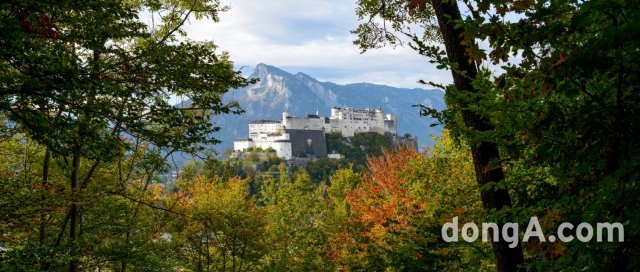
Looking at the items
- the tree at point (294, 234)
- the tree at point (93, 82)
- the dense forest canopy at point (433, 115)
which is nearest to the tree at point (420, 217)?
the dense forest canopy at point (433, 115)

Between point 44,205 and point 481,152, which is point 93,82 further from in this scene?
point 481,152

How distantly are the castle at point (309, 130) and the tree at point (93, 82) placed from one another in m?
101

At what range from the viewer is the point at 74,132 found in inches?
243

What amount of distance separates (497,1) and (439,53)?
Answer: 2.89ft

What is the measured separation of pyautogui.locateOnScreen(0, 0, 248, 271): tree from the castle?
3958 inches

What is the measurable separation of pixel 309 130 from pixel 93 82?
358 ft

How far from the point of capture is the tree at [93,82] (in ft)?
16.4

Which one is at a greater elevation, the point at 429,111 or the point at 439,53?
the point at 439,53

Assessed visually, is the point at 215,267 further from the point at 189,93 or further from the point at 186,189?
the point at 189,93

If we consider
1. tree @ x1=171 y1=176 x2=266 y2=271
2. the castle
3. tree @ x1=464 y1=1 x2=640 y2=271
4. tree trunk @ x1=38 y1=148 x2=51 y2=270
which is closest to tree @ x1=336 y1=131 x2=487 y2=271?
tree @ x1=464 y1=1 x2=640 y2=271

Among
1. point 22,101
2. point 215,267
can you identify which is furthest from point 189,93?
point 215,267

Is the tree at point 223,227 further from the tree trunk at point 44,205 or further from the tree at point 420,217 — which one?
the tree trunk at point 44,205

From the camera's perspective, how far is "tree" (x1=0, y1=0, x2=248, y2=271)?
16.4 feet

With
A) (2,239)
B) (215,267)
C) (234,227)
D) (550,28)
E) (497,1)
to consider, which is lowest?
(215,267)
